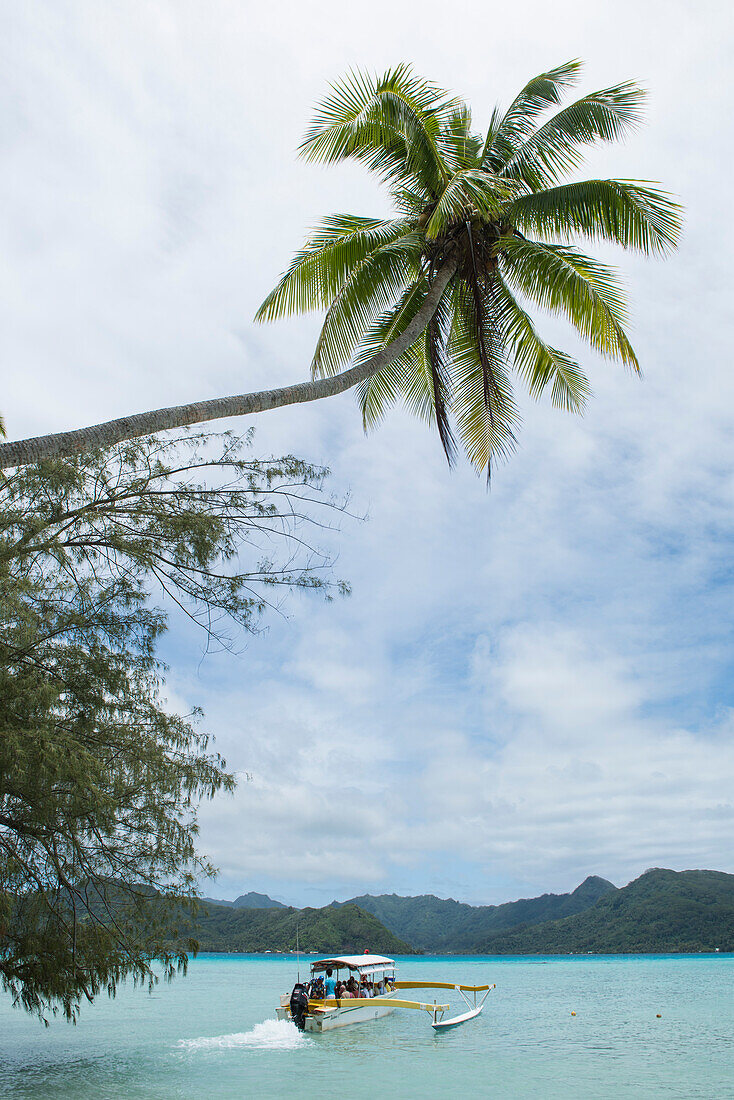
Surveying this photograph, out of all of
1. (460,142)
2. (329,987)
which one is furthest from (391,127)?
(329,987)

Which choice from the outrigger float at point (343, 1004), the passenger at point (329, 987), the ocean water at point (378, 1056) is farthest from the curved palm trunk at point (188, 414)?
the passenger at point (329, 987)

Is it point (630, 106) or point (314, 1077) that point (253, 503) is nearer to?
point (630, 106)

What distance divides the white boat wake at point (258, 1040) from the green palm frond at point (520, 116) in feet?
59.3

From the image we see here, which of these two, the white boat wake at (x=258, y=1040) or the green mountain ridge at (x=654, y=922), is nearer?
the white boat wake at (x=258, y=1040)

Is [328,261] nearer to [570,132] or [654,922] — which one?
[570,132]

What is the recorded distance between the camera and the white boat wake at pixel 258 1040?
59.2 feet

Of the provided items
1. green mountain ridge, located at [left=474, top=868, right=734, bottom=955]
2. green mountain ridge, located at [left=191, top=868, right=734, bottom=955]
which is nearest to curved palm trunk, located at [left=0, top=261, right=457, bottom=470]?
green mountain ridge, located at [left=191, top=868, right=734, bottom=955]

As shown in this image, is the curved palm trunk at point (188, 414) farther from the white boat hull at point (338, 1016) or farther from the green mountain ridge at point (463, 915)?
the green mountain ridge at point (463, 915)

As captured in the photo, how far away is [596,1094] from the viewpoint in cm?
1308

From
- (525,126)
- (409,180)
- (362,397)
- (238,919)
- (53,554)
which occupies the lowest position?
(238,919)

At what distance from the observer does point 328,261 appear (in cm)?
903

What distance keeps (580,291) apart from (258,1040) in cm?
1895

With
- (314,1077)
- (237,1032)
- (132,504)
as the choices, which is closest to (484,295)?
(132,504)

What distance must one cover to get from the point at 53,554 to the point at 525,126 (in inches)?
280
